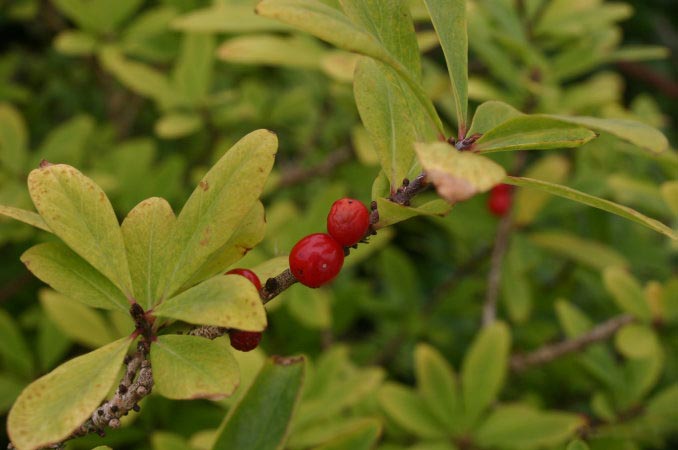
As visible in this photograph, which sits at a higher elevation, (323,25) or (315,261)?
(323,25)

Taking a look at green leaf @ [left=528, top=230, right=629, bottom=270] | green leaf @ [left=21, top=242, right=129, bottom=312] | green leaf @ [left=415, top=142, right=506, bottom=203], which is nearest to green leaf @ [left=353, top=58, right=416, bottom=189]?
green leaf @ [left=415, top=142, right=506, bottom=203]

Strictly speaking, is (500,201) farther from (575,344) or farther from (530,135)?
(530,135)

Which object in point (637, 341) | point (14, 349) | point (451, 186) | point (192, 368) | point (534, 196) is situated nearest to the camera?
point (451, 186)

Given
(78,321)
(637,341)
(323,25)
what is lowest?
(637,341)

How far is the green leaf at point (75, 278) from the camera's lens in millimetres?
641

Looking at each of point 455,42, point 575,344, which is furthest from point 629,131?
point 575,344

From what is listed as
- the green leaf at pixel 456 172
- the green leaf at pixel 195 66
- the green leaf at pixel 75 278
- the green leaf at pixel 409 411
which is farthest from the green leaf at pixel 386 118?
the green leaf at pixel 195 66

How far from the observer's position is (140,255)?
66 cm

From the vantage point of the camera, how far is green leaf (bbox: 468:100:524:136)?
0.64 meters

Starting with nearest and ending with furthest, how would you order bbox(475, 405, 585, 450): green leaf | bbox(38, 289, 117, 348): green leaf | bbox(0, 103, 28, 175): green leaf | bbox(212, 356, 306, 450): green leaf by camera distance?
bbox(212, 356, 306, 450): green leaf, bbox(475, 405, 585, 450): green leaf, bbox(38, 289, 117, 348): green leaf, bbox(0, 103, 28, 175): green leaf

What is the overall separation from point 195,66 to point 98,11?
0.89ft

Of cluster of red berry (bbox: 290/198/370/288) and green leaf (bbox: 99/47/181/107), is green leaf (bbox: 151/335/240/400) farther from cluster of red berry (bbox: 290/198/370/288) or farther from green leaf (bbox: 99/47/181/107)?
green leaf (bbox: 99/47/181/107)

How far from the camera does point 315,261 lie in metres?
0.62

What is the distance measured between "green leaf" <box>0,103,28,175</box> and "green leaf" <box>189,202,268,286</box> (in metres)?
1.00
